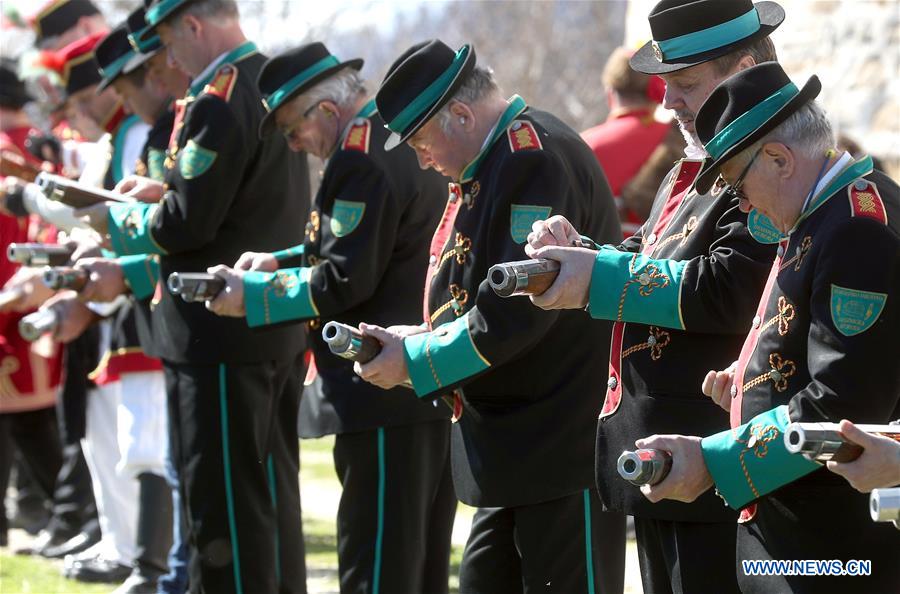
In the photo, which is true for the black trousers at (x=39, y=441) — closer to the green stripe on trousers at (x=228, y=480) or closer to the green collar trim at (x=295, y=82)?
the green stripe on trousers at (x=228, y=480)

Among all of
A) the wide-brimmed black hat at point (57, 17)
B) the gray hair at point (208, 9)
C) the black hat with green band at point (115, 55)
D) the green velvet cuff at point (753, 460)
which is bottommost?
the green velvet cuff at point (753, 460)

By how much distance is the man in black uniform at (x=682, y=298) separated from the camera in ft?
10.2

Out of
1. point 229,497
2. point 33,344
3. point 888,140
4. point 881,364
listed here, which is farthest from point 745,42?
point 888,140

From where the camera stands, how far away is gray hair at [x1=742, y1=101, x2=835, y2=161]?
111 inches

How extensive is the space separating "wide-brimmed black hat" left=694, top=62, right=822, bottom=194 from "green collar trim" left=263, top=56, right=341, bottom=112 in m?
1.99

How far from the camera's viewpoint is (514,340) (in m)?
3.70

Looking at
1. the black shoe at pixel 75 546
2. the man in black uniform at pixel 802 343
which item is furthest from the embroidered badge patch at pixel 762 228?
the black shoe at pixel 75 546

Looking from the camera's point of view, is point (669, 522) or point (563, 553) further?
point (563, 553)

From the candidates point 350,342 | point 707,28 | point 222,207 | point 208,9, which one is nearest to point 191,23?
point 208,9

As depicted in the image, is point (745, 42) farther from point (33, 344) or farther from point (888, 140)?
point (888, 140)

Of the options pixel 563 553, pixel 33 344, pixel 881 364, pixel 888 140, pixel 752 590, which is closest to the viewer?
pixel 881 364

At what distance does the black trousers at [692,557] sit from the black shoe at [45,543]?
487cm

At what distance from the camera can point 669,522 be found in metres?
3.24

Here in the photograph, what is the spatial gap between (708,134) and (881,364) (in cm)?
60
